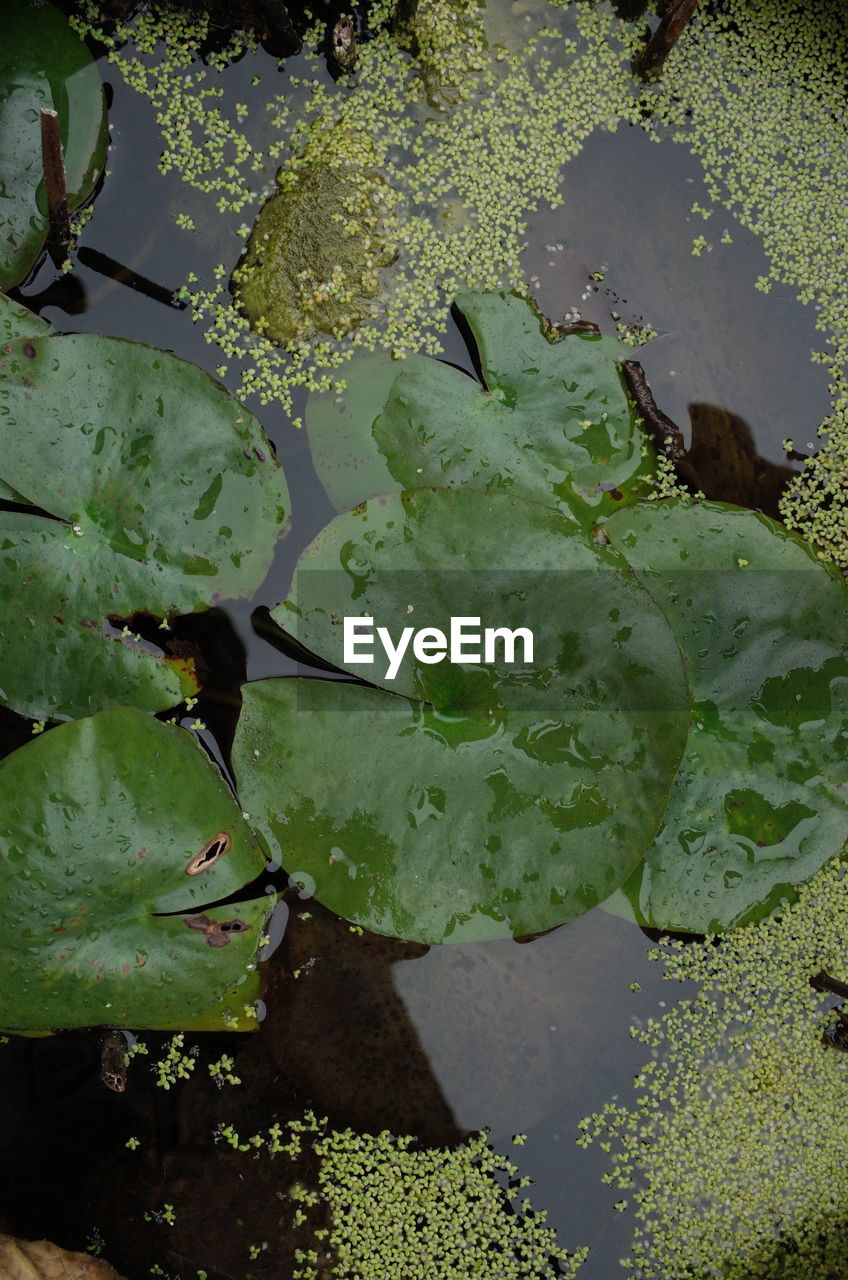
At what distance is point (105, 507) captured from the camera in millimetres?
2107

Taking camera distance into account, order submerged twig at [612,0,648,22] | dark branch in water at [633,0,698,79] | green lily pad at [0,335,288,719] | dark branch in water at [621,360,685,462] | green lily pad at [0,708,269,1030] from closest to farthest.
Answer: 1. green lily pad at [0,708,269,1030]
2. green lily pad at [0,335,288,719]
3. dark branch in water at [633,0,698,79]
4. dark branch in water at [621,360,685,462]
5. submerged twig at [612,0,648,22]

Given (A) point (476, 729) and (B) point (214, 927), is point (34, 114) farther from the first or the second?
(B) point (214, 927)

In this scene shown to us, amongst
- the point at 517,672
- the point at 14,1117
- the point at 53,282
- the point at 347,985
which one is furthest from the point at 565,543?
the point at 14,1117

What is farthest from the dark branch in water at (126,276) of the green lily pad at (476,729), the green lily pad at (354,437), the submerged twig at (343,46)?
the green lily pad at (476,729)

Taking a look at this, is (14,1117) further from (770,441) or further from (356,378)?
(770,441)

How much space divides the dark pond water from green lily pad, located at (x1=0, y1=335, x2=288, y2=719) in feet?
0.68

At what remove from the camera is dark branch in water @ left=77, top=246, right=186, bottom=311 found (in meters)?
2.36

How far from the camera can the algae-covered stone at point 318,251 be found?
2.30 metres

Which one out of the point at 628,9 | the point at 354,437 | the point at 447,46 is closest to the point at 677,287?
the point at 628,9

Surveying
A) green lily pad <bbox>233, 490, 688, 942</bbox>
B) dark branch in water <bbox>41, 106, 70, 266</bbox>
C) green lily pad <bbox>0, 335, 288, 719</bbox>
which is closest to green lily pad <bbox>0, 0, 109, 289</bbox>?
dark branch in water <bbox>41, 106, 70, 266</bbox>

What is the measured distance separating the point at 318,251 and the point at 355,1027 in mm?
1968

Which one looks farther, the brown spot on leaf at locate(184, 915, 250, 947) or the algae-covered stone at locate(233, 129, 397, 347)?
the algae-covered stone at locate(233, 129, 397, 347)

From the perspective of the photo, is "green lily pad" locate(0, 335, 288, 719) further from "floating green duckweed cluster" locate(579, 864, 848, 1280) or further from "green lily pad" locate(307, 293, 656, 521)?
"floating green duckweed cluster" locate(579, 864, 848, 1280)

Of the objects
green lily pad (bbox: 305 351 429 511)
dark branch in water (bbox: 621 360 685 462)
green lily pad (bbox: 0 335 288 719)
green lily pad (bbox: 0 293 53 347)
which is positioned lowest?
green lily pad (bbox: 0 335 288 719)
